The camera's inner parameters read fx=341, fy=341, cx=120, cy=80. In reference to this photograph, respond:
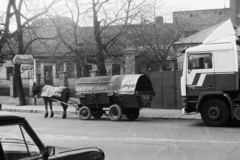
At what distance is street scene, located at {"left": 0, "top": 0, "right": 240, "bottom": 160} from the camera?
807 cm

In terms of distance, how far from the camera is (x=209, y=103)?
43.5 ft

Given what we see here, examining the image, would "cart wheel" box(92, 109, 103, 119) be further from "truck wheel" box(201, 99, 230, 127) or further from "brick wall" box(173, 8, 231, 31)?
"brick wall" box(173, 8, 231, 31)

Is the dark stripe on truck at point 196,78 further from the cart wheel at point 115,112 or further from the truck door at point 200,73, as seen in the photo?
the cart wheel at point 115,112

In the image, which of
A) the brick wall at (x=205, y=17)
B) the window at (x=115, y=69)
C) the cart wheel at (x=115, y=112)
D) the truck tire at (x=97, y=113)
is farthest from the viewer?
the brick wall at (x=205, y=17)

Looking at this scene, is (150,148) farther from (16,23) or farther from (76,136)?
(16,23)

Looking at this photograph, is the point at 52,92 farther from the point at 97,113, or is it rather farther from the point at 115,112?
the point at 115,112

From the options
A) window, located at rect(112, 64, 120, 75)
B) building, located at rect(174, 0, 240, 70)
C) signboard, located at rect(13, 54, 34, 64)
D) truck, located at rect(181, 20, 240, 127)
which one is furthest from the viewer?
building, located at rect(174, 0, 240, 70)

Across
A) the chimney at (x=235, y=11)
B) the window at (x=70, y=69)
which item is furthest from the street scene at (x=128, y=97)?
the chimney at (x=235, y=11)

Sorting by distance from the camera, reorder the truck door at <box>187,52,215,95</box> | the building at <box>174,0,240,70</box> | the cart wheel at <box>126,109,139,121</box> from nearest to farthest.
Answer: the truck door at <box>187,52,215,95</box> → the cart wheel at <box>126,109,139,121</box> → the building at <box>174,0,240,70</box>

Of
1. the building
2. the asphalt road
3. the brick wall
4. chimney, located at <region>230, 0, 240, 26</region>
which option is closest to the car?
the asphalt road

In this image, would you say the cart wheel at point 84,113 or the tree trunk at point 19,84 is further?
the tree trunk at point 19,84

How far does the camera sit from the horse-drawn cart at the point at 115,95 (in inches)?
605

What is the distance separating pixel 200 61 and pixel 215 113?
2.10 meters

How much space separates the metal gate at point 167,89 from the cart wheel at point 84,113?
6.42m
